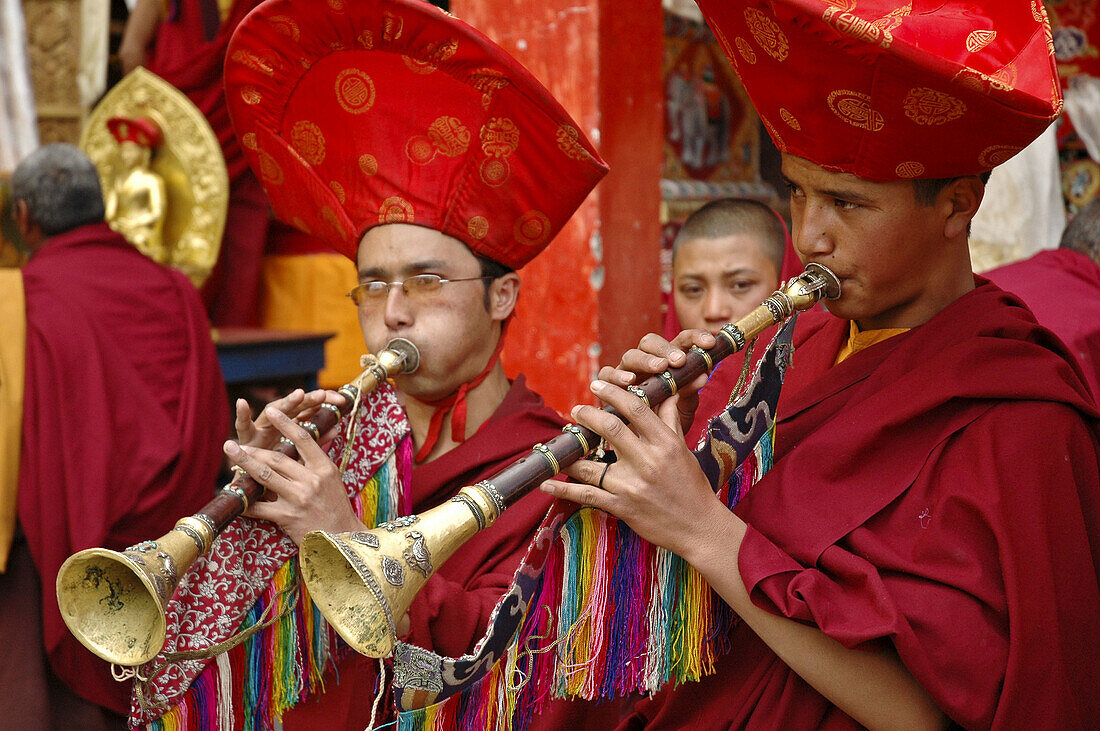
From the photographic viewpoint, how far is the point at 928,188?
160 centimetres

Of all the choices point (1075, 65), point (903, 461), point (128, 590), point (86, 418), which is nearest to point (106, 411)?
point (86, 418)

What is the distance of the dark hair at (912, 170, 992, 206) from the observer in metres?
1.59

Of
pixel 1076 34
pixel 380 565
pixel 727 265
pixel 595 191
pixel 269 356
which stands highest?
pixel 1076 34

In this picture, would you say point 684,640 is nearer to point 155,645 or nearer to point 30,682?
point 155,645

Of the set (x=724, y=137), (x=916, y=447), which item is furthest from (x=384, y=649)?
(x=724, y=137)

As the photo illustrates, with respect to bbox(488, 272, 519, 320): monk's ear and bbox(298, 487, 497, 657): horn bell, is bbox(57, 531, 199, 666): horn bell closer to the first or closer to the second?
bbox(298, 487, 497, 657): horn bell

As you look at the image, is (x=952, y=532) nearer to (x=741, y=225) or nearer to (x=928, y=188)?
(x=928, y=188)

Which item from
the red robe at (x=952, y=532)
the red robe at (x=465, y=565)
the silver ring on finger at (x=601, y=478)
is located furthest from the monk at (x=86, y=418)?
the red robe at (x=952, y=532)

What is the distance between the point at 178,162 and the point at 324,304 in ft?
3.69

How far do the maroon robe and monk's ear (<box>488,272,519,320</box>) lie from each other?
1.49 metres

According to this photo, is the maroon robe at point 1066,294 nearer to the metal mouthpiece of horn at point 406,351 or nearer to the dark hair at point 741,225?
the dark hair at point 741,225

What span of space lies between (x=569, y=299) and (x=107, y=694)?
1.86 metres

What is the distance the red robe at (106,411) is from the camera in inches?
123

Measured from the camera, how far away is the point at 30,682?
312 centimetres
